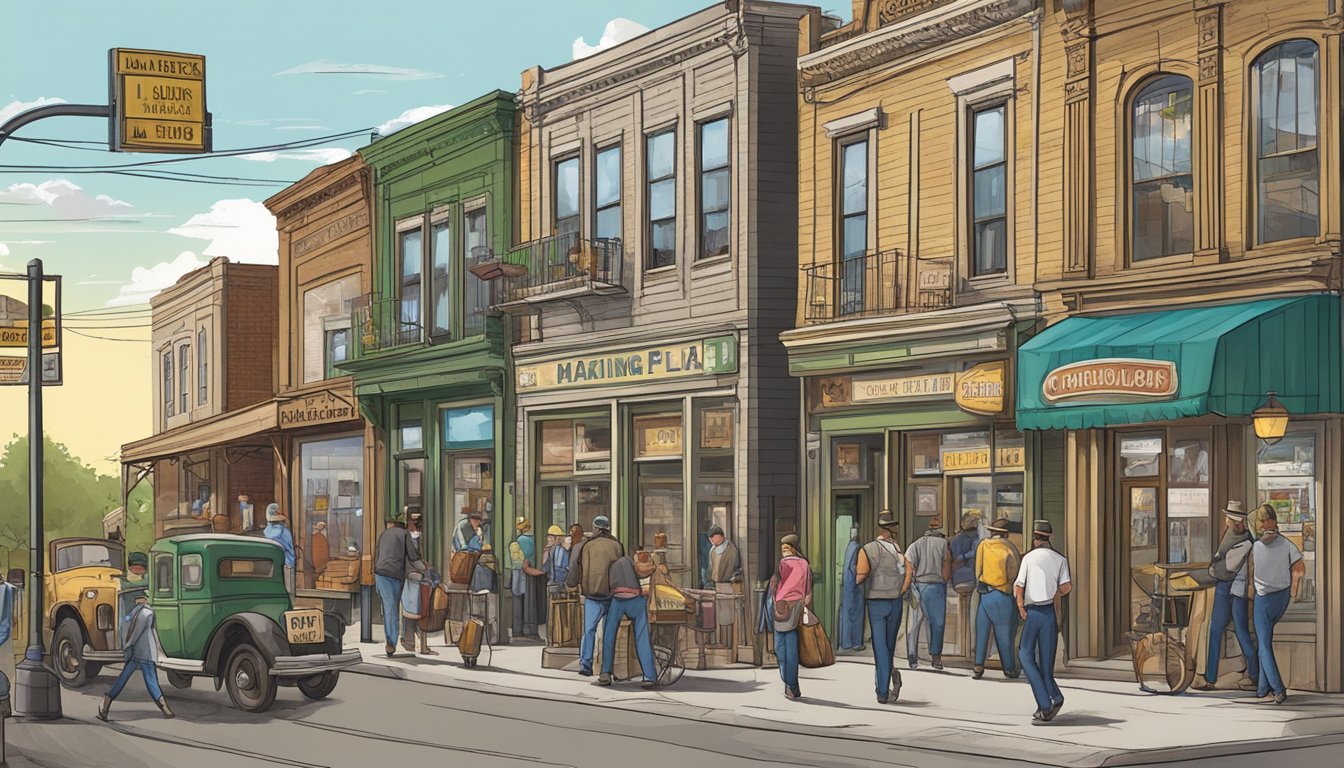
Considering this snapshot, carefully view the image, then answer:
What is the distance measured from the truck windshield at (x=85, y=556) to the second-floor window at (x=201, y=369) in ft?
77.1

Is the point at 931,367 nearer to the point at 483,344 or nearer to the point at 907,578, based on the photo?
the point at 907,578

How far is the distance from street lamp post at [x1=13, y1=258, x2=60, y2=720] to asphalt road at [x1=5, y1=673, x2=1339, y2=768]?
0.35m

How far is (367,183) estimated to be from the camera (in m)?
34.7

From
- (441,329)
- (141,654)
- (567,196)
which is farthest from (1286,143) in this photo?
(441,329)

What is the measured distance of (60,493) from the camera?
11731 cm

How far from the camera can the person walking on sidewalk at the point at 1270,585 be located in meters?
17.0

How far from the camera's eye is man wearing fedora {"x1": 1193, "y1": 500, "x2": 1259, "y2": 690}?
17.3 m

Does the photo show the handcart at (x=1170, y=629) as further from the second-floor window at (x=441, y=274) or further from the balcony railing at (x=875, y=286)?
the second-floor window at (x=441, y=274)

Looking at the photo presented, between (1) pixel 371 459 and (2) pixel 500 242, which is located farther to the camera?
(1) pixel 371 459

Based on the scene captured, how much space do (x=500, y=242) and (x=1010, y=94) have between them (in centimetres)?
1151

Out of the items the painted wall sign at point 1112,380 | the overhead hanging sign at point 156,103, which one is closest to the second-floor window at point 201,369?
the painted wall sign at point 1112,380

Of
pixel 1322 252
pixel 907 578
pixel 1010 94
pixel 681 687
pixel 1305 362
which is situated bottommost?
pixel 681 687

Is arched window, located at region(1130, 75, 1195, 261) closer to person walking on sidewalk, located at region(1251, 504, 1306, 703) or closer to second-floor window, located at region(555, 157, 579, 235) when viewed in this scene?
person walking on sidewalk, located at region(1251, 504, 1306, 703)

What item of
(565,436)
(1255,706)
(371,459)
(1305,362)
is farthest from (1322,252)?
(371,459)
